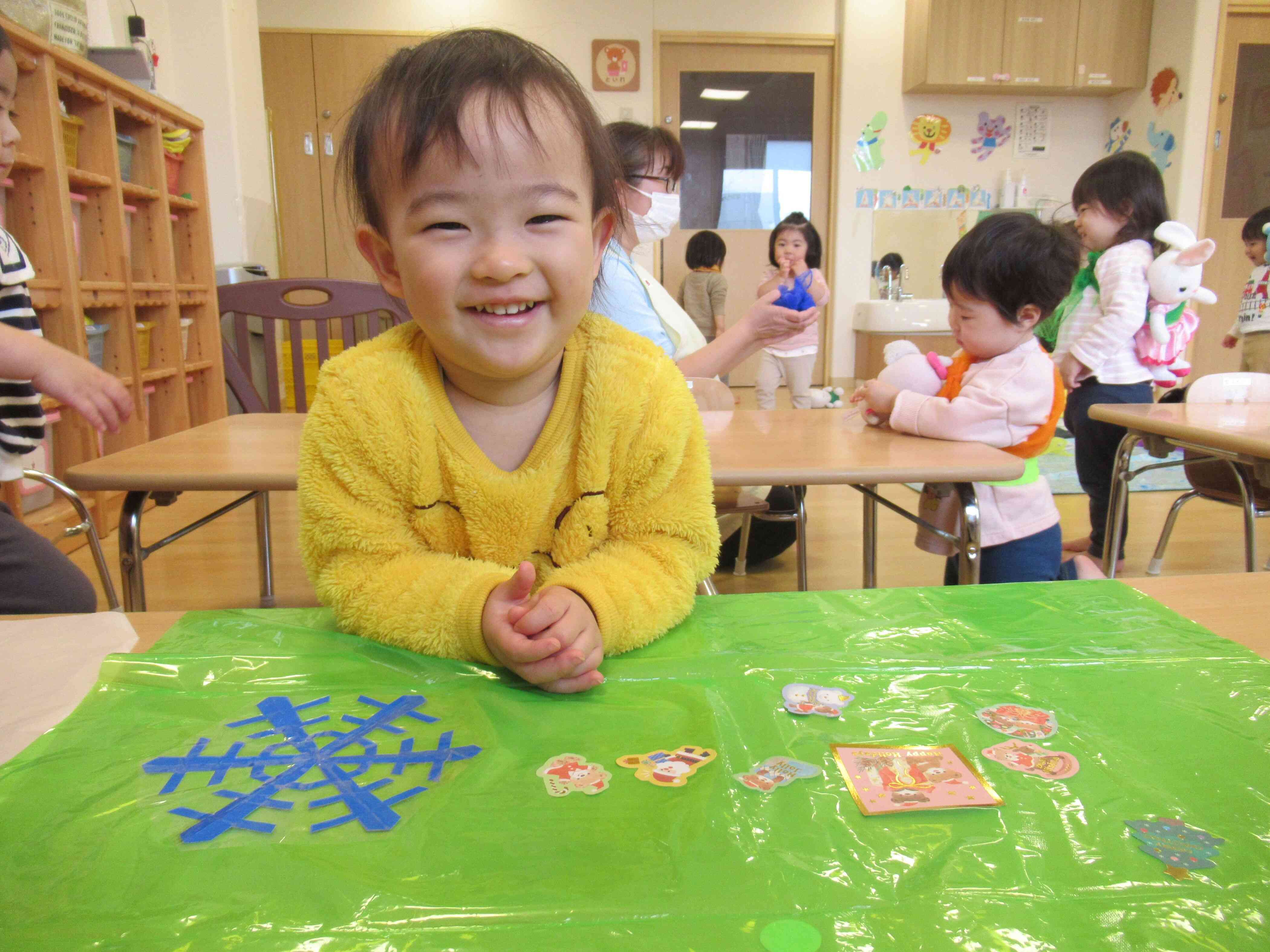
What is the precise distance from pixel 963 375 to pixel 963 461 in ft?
1.39

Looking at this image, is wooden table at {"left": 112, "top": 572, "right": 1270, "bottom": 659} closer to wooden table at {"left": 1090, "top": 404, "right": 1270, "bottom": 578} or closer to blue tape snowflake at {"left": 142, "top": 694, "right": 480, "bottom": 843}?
blue tape snowflake at {"left": 142, "top": 694, "right": 480, "bottom": 843}

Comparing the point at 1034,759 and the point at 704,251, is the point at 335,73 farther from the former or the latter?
the point at 1034,759

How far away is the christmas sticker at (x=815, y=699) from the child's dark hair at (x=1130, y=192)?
226cm

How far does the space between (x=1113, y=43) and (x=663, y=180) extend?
5.20 metres

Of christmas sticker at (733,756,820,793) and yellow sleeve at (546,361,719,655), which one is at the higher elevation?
yellow sleeve at (546,361,719,655)

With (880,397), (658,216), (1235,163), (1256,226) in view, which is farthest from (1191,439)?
(1235,163)

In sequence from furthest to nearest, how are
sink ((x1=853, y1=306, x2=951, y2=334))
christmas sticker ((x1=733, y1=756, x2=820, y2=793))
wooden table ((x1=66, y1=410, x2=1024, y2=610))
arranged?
1. sink ((x1=853, y1=306, x2=951, y2=334))
2. wooden table ((x1=66, y1=410, x2=1024, y2=610))
3. christmas sticker ((x1=733, y1=756, x2=820, y2=793))

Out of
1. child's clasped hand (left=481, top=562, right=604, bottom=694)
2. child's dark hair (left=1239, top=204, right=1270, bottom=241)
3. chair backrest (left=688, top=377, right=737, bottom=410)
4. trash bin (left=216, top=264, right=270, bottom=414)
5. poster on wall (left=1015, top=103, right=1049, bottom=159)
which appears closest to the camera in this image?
child's clasped hand (left=481, top=562, right=604, bottom=694)

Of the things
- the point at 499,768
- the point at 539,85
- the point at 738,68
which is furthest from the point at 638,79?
the point at 499,768

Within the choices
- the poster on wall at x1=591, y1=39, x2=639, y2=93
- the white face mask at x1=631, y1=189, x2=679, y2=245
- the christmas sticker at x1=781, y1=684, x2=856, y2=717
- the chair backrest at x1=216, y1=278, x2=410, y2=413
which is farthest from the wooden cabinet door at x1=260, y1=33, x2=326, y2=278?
the christmas sticker at x1=781, y1=684, x2=856, y2=717

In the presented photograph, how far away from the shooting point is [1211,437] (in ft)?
5.06

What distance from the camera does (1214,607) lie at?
67 cm

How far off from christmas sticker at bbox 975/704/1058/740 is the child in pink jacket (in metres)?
1.00

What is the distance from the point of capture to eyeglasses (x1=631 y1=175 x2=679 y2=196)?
1.63 metres
